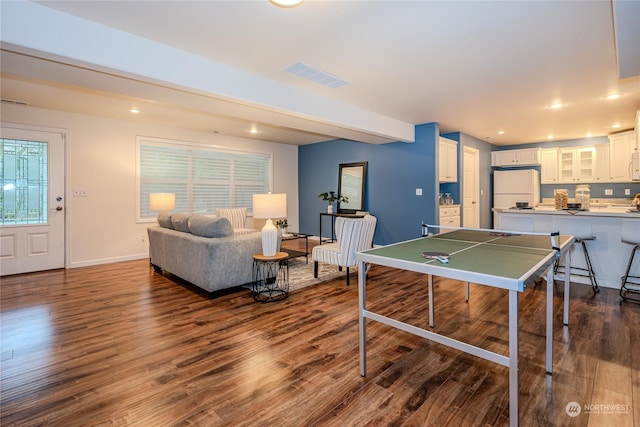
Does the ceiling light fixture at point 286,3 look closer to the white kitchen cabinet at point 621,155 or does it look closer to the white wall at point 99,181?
the white wall at point 99,181

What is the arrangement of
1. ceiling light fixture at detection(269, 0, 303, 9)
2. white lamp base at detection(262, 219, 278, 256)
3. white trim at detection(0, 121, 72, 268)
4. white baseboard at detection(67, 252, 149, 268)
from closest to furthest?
ceiling light fixture at detection(269, 0, 303, 9) → white lamp base at detection(262, 219, 278, 256) → white trim at detection(0, 121, 72, 268) → white baseboard at detection(67, 252, 149, 268)

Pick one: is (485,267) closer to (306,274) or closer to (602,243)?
(306,274)

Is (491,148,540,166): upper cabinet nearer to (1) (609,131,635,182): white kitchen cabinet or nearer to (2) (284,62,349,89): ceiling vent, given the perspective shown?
(1) (609,131,635,182): white kitchen cabinet

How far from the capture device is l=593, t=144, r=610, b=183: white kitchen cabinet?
654 centimetres

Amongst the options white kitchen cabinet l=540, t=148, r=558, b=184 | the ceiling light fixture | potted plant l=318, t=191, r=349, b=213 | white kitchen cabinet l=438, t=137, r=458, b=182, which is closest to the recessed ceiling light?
the ceiling light fixture

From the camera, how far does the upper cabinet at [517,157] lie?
24.2 ft

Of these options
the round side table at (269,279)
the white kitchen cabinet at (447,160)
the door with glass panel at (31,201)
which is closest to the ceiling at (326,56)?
the door with glass panel at (31,201)

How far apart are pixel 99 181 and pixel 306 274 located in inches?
154

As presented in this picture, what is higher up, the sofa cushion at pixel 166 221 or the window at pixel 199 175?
the window at pixel 199 175

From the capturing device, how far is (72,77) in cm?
274

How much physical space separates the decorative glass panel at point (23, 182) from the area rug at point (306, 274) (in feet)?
13.1

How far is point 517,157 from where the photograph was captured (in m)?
7.59

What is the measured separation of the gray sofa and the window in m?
2.19

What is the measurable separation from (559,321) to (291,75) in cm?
364
